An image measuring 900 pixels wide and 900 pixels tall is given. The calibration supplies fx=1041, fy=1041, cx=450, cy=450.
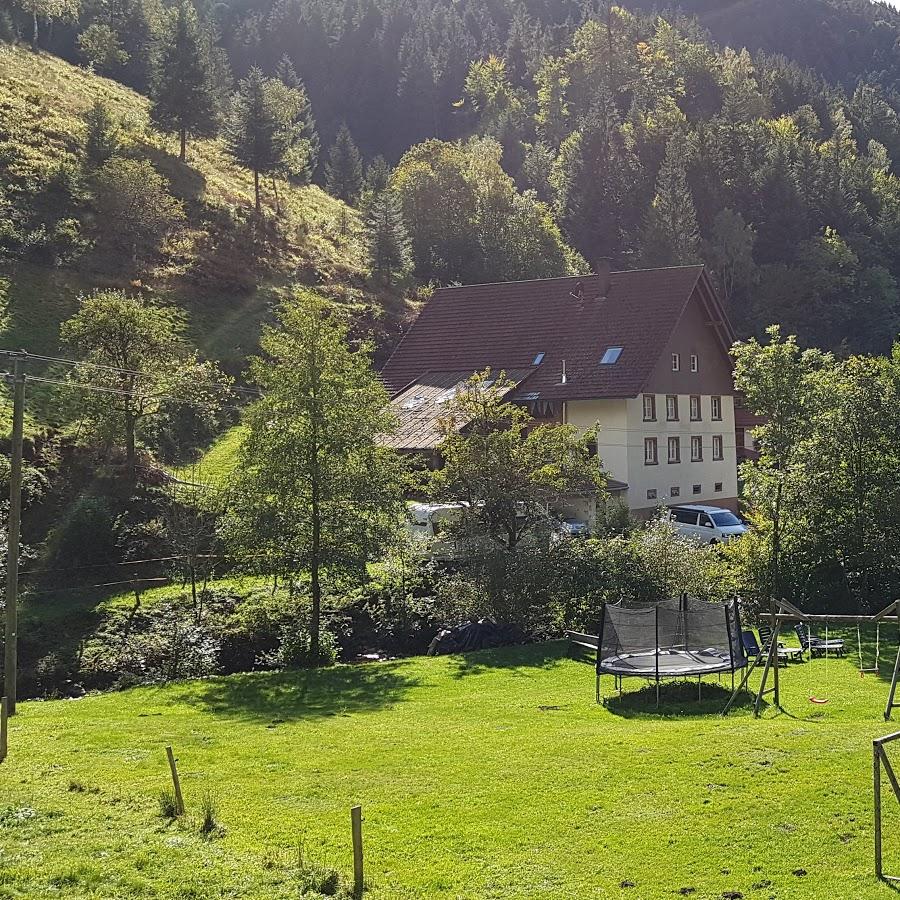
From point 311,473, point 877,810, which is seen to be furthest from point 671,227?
point 877,810

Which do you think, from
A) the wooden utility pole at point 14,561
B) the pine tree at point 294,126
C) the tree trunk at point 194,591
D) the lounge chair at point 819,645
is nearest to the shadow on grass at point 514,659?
the lounge chair at point 819,645

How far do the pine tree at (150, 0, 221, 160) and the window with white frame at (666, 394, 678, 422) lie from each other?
39.8 metres

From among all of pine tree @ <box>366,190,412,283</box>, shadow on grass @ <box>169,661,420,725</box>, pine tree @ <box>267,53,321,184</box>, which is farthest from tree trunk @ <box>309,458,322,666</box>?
pine tree @ <box>267,53,321,184</box>

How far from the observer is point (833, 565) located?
2866 centimetres

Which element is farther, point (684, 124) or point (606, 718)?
point (684, 124)

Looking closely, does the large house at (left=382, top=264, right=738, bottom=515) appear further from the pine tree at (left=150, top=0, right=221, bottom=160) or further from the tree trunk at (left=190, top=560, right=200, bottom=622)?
the pine tree at (left=150, top=0, right=221, bottom=160)

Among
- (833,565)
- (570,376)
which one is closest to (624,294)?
(570,376)

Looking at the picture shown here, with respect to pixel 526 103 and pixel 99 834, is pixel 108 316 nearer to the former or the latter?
pixel 99 834

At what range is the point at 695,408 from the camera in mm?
47781

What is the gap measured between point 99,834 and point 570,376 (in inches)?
1368

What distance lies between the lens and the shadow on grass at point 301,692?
20.4m

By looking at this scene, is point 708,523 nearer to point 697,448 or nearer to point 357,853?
point 697,448

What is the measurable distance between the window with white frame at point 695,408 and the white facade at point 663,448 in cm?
21

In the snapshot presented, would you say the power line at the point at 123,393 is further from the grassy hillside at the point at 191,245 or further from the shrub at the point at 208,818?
the shrub at the point at 208,818
